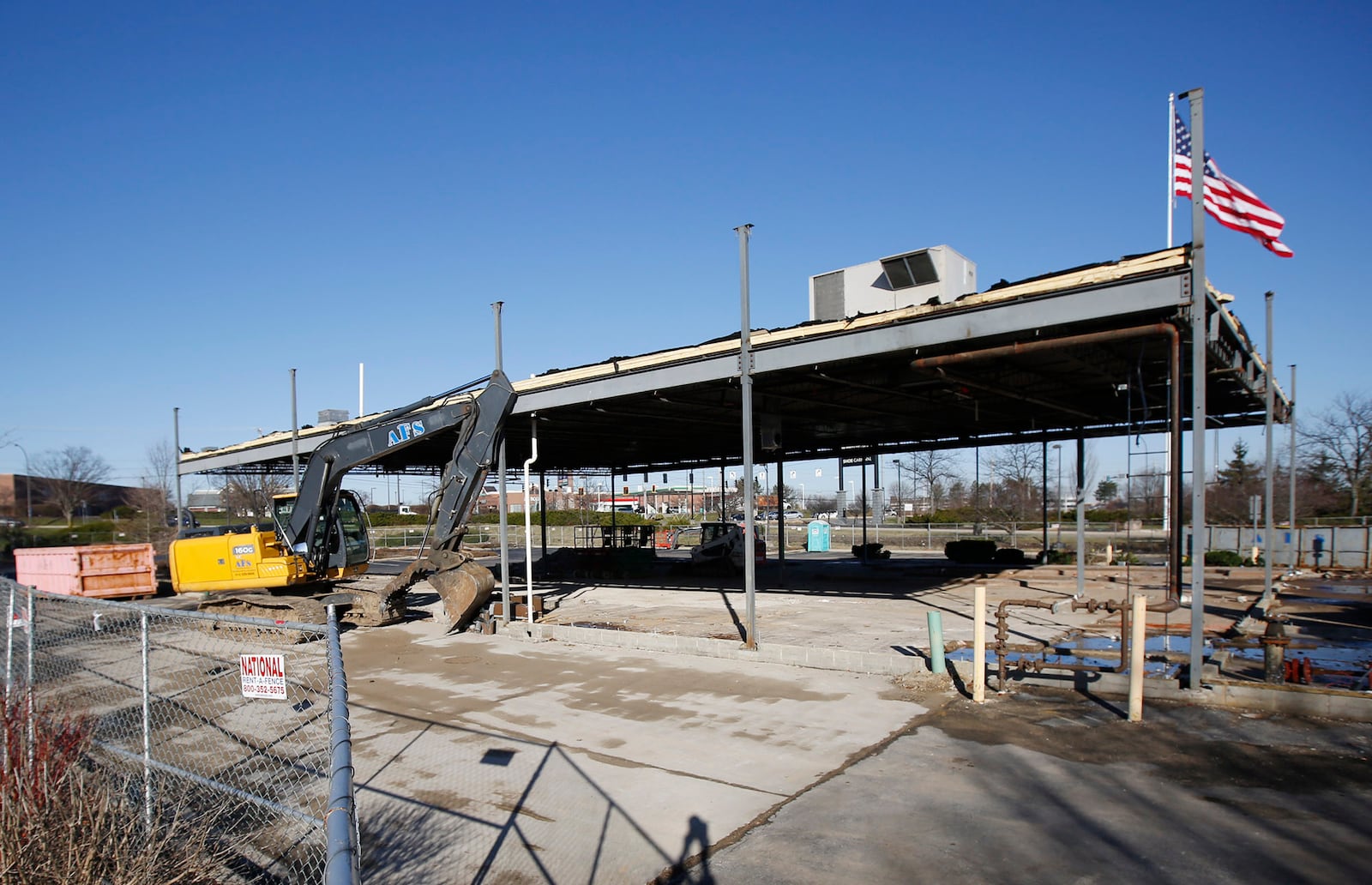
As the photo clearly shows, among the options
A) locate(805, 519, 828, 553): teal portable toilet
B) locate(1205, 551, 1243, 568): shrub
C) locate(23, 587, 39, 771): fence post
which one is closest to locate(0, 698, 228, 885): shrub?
locate(23, 587, 39, 771): fence post

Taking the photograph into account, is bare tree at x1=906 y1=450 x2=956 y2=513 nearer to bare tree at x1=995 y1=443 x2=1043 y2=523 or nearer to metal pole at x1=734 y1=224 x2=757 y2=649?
bare tree at x1=995 y1=443 x2=1043 y2=523

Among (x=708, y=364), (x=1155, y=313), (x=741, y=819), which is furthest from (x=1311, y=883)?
(x=708, y=364)

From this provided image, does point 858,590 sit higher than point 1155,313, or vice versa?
point 1155,313

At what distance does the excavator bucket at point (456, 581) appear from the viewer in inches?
667

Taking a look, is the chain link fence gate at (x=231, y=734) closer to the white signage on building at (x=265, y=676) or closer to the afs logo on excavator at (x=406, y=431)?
the white signage on building at (x=265, y=676)

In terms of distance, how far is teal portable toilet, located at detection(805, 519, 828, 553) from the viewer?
152ft

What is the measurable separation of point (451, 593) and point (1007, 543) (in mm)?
34671

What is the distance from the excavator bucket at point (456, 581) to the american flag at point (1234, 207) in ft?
46.9

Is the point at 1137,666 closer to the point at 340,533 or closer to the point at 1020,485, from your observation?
the point at 340,533

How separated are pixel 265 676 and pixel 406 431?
Answer: 1325 centimetres

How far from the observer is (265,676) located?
5301 millimetres

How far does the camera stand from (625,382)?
53.9 feet

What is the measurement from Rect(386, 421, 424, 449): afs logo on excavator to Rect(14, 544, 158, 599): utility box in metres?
15.4

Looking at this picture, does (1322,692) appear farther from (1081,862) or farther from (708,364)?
(708,364)
